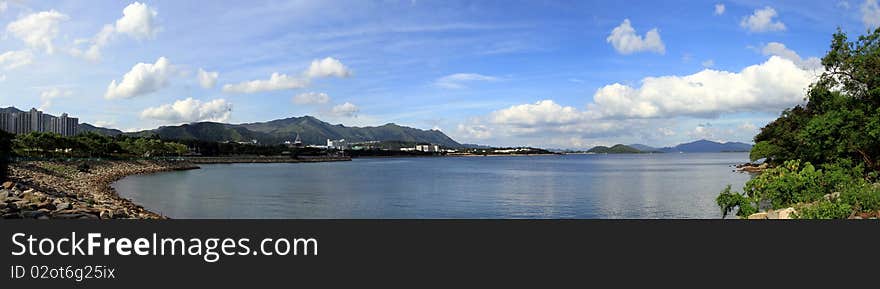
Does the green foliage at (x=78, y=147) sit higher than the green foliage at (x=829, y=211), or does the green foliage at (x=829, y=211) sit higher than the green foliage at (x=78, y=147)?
the green foliage at (x=78, y=147)

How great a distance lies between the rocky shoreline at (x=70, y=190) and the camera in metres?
22.2

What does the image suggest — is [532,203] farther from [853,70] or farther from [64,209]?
[64,209]

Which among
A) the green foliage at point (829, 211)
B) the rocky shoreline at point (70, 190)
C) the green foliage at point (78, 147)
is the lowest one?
the rocky shoreline at point (70, 190)

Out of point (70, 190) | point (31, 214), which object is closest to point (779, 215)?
point (31, 214)

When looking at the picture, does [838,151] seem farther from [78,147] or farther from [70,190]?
[78,147]

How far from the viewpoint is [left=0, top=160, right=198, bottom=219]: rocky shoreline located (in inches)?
876

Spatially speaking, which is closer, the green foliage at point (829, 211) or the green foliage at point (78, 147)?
the green foliage at point (829, 211)

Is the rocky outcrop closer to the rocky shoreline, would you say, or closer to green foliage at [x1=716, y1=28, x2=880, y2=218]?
green foliage at [x1=716, y1=28, x2=880, y2=218]

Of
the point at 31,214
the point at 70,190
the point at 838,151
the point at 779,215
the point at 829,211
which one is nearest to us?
the point at 829,211

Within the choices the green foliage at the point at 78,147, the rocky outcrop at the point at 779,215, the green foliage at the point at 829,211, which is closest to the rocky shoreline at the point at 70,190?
the green foliage at the point at 78,147

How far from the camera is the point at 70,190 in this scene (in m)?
50.3

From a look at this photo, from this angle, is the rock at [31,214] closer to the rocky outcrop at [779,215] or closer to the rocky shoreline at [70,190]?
the rocky shoreline at [70,190]
